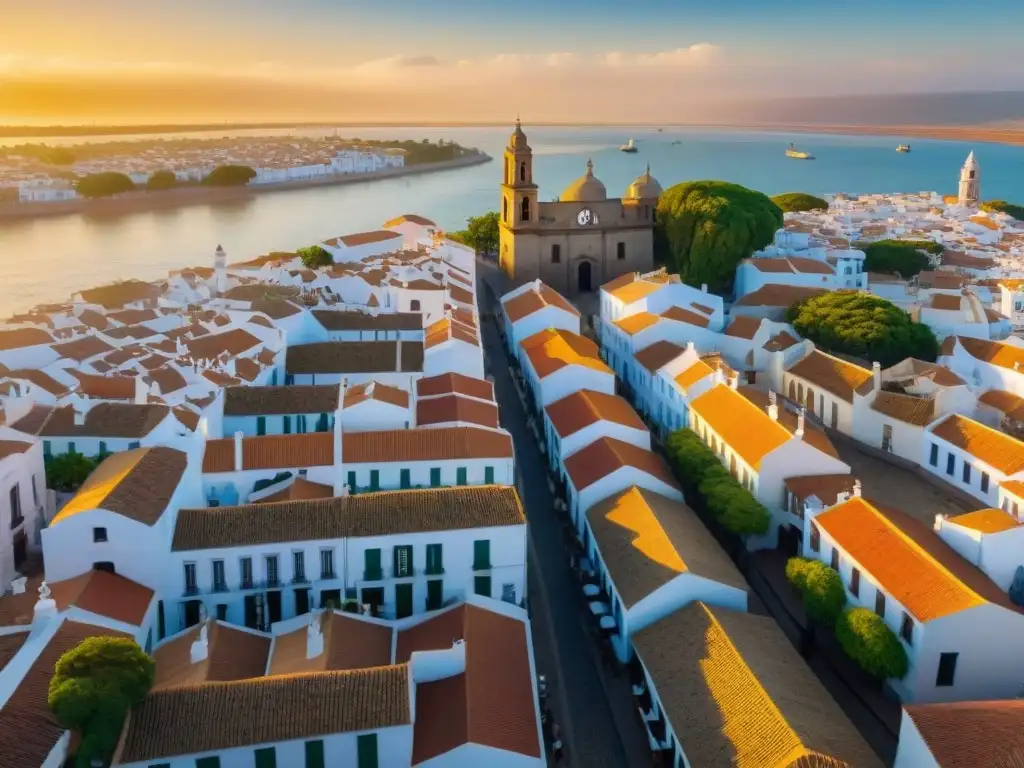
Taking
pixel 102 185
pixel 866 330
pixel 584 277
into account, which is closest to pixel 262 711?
pixel 866 330

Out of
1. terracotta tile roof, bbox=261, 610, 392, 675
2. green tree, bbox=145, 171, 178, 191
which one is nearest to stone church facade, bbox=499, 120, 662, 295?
terracotta tile roof, bbox=261, 610, 392, 675

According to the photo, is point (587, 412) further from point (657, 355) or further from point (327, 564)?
point (327, 564)

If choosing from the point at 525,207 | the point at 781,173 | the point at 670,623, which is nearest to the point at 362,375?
the point at 670,623

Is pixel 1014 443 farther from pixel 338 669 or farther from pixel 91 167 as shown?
pixel 91 167

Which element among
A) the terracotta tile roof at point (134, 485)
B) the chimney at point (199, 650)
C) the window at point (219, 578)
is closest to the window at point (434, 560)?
the window at point (219, 578)

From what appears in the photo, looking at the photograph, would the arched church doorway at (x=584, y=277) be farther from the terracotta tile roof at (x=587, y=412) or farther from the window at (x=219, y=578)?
the window at (x=219, y=578)

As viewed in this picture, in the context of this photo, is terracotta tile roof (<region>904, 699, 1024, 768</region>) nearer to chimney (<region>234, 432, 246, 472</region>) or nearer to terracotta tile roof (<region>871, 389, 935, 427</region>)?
terracotta tile roof (<region>871, 389, 935, 427</region>)
